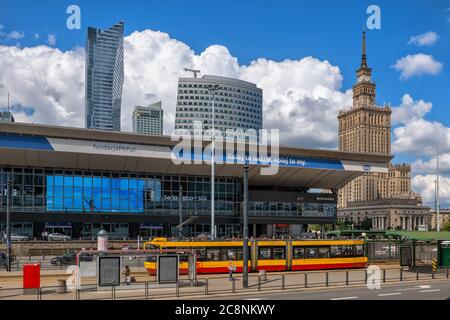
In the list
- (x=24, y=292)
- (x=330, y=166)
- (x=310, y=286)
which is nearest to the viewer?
(x=24, y=292)

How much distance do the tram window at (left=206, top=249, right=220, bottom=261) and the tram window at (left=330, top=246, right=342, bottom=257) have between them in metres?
10.3

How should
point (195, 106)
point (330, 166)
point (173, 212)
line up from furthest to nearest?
point (195, 106) < point (330, 166) < point (173, 212)

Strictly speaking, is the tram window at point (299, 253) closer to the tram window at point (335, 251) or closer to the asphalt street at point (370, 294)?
the tram window at point (335, 251)

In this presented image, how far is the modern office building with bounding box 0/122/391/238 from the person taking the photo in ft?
226

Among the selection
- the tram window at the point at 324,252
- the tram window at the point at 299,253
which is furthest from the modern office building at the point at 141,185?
the tram window at the point at 299,253

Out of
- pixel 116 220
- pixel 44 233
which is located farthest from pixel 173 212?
pixel 44 233

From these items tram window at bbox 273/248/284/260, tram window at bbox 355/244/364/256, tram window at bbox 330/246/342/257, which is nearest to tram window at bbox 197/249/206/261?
tram window at bbox 273/248/284/260

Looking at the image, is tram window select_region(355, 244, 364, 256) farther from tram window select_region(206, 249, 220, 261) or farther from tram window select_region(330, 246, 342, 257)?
tram window select_region(206, 249, 220, 261)

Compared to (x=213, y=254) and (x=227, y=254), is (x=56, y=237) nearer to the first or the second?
(x=213, y=254)

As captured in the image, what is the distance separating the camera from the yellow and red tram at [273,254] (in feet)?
124

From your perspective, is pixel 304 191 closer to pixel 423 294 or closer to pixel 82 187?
pixel 82 187

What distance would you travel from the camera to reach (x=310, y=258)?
42562 mm

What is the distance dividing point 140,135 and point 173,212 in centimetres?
1472

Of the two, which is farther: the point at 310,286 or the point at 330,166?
the point at 330,166
